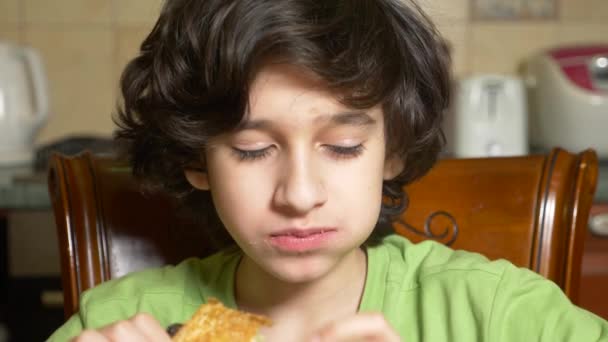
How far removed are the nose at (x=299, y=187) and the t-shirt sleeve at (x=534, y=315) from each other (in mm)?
263

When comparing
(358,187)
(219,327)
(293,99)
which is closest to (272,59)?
(293,99)

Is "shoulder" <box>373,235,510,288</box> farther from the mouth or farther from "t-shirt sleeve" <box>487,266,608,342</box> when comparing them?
the mouth

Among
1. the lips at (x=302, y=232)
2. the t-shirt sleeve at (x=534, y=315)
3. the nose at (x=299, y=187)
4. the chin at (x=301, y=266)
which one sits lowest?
the t-shirt sleeve at (x=534, y=315)

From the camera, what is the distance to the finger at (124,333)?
0.83 metres

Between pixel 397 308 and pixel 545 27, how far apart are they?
141 centimetres

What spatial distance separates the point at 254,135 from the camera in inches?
35.0

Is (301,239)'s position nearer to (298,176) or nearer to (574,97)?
(298,176)

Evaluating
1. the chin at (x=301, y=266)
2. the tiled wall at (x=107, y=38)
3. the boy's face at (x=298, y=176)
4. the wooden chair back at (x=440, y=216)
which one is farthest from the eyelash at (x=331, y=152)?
the tiled wall at (x=107, y=38)

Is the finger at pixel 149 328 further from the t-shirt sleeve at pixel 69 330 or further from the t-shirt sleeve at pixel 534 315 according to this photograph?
the t-shirt sleeve at pixel 534 315

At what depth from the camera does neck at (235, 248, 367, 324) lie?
1.05m

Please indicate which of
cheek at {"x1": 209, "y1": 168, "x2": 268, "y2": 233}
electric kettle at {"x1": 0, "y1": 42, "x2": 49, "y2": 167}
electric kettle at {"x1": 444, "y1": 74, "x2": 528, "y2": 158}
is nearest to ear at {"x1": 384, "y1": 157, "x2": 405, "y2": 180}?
cheek at {"x1": 209, "y1": 168, "x2": 268, "y2": 233}

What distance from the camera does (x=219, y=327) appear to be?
84 cm

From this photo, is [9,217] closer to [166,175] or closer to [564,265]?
[166,175]

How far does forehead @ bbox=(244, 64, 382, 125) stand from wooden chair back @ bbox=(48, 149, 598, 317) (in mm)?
360
